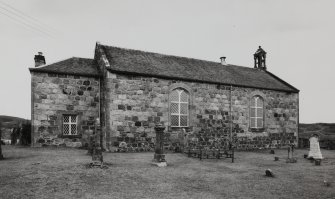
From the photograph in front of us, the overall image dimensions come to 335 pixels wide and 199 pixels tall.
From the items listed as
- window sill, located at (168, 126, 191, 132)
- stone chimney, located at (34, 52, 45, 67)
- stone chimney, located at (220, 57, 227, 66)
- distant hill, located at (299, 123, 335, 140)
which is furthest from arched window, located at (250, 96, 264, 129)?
stone chimney, located at (34, 52, 45, 67)

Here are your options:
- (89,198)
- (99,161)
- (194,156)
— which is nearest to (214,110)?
(194,156)

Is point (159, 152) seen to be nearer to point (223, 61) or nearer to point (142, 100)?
point (142, 100)

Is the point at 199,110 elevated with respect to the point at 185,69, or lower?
lower

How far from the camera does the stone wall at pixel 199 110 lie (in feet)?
52.0

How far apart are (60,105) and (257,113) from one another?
47.2 ft

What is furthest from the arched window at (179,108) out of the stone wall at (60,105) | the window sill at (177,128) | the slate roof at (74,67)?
the slate roof at (74,67)

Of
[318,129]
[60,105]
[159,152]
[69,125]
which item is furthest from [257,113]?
[60,105]

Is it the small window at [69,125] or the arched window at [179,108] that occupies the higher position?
the arched window at [179,108]

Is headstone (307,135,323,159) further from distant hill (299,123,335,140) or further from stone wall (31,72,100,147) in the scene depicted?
distant hill (299,123,335,140)

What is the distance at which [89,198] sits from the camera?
677 cm

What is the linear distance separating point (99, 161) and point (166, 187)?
10.6ft

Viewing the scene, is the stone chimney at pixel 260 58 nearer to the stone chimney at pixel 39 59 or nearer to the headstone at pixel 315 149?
the headstone at pixel 315 149

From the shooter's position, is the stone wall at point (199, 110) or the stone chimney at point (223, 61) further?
the stone chimney at point (223, 61)

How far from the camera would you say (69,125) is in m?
16.3
